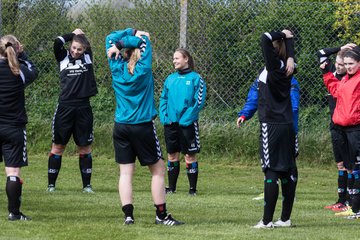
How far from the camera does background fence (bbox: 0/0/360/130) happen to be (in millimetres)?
14664

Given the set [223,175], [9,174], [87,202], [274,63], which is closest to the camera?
[274,63]

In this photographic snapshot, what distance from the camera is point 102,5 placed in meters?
15.8

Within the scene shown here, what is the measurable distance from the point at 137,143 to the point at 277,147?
1408 millimetres

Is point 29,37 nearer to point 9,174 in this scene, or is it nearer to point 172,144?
point 172,144

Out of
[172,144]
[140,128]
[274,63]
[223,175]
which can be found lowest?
[223,175]

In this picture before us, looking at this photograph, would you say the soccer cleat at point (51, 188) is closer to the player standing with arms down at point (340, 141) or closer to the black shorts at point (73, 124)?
the black shorts at point (73, 124)

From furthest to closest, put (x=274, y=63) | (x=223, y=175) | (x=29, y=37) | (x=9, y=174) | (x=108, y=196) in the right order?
(x=29, y=37) → (x=223, y=175) → (x=108, y=196) → (x=9, y=174) → (x=274, y=63)

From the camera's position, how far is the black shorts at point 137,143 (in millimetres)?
8820

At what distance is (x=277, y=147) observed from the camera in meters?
8.65

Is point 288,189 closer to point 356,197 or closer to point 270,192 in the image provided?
point 270,192

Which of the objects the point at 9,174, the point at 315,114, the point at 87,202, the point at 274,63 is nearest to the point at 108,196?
the point at 87,202

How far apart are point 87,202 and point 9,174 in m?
1.72

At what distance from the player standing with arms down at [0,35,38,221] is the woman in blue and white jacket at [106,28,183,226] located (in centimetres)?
104

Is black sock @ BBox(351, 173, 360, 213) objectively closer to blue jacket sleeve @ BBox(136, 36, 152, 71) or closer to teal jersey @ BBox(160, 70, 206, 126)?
blue jacket sleeve @ BBox(136, 36, 152, 71)
